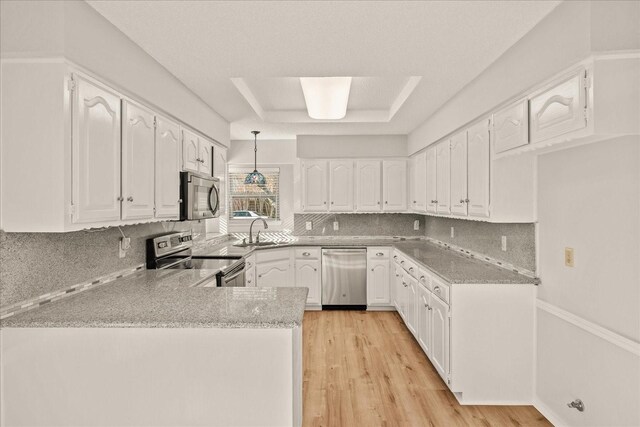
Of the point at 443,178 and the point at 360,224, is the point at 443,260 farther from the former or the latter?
the point at 360,224

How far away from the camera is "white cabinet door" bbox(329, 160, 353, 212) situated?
5.06m

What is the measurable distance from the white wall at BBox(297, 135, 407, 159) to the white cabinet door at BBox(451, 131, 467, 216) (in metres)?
1.72

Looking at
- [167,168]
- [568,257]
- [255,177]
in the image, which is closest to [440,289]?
[568,257]

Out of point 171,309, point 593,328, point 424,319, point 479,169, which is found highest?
point 479,169

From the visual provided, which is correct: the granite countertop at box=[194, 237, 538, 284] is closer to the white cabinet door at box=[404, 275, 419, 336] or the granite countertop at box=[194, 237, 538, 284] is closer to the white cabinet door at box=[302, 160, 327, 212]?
the white cabinet door at box=[404, 275, 419, 336]

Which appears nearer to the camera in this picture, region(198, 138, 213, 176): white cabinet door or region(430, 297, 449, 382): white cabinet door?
region(430, 297, 449, 382): white cabinet door

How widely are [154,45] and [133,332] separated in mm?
1716

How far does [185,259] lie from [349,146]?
282 centimetres

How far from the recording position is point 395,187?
5027 mm

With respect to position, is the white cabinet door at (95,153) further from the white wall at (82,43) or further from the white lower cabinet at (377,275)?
the white lower cabinet at (377,275)

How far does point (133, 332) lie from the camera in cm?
171

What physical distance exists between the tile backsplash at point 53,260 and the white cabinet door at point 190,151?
2.23 ft

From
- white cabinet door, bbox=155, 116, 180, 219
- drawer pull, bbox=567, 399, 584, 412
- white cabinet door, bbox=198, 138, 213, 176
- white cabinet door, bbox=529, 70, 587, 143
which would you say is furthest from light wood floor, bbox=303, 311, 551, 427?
→ white cabinet door, bbox=198, 138, 213, 176

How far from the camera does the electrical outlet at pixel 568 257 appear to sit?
7.09 ft
